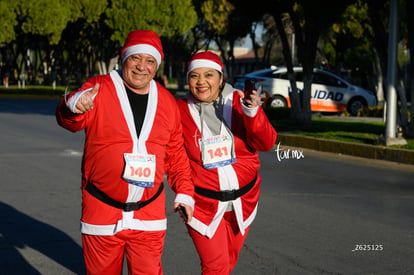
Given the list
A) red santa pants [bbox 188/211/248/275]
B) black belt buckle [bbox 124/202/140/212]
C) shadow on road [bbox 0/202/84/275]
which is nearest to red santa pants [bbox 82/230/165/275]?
black belt buckle [bbox 124/202/140/212]

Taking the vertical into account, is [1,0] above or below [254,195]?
above

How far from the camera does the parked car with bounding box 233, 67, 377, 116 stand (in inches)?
966

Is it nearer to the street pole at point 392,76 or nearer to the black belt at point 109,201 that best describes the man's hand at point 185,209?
the black belt at point 109,201

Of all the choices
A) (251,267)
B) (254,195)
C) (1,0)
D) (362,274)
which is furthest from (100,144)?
(1,0)

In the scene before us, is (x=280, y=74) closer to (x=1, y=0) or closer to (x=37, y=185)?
(x=37, y=185)

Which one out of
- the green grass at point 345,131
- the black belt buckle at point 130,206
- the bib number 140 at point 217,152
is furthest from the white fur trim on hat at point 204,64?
the green grass at point 345,131

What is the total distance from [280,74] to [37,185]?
16.7m

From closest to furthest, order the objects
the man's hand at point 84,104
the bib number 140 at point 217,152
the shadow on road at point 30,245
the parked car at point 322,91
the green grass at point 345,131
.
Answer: the man's hand at point 84,104, the bib number 140 at point 217,152, the shadow on road at point 30,245, the green grass at point 345,131, the parked car at point 322,91

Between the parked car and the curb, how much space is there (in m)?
9.16

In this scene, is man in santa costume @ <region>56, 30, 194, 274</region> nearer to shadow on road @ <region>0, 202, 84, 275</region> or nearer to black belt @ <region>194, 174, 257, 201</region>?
black belt @ <region>194, 174, 257, 201</region>

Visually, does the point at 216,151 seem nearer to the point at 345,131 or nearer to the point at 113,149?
the point at 113,149

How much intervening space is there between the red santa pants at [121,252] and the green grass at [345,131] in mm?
9841

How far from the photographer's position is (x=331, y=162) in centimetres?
1243

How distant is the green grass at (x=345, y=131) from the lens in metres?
14.2
